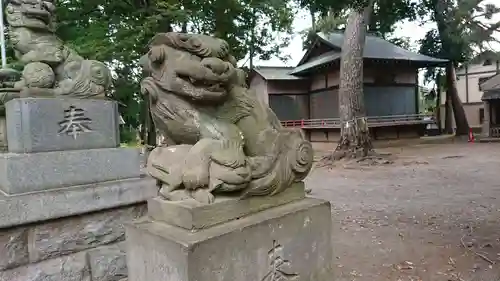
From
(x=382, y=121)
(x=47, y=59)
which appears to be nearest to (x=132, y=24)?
(x=47, y=59)

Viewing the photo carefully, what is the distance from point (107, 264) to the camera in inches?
115

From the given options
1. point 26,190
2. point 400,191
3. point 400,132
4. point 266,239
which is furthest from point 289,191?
point 400,132

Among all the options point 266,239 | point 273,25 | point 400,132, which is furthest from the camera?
point 400,132

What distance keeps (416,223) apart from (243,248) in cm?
346

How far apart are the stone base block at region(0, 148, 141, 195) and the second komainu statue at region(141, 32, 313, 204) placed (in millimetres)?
1155

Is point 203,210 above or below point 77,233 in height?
above

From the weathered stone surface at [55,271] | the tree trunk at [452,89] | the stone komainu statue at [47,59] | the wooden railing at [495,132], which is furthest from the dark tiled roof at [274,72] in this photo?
the weathered stone surface at [55,271]

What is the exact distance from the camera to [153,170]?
2061mm

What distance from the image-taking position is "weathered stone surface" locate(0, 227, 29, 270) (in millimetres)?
2596

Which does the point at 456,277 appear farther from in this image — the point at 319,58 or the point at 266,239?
the point at 319,58

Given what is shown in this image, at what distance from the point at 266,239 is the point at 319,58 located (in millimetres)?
16815

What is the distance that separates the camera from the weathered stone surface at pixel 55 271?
261 centimetres

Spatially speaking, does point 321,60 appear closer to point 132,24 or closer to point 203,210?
point 132,24

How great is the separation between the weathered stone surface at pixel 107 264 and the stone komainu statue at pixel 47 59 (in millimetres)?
1324
